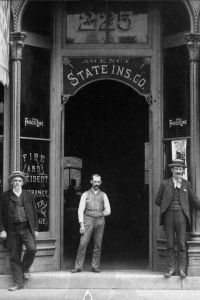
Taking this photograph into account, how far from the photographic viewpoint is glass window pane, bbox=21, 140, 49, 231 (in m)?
13.6

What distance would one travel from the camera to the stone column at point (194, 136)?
12945 mm

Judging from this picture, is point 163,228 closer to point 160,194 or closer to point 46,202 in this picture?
point 160,194

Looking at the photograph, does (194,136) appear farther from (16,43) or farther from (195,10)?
(16,43)

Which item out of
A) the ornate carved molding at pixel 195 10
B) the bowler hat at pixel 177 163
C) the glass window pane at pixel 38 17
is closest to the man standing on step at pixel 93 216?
the bowler hat at pixel 177 163

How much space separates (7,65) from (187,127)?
339 centimetres

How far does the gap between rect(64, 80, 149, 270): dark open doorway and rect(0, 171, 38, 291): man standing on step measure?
4542mm

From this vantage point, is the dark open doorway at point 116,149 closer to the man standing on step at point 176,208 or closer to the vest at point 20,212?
the man standing on step at point 176,208

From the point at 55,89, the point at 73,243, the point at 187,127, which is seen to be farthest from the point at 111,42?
the point at 73,243

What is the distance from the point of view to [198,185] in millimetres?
13102

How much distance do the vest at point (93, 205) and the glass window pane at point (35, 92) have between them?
1406 mm

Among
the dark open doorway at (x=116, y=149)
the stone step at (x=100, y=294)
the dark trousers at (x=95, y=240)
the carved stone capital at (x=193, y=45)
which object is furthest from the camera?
the dark open doorway at (x=116, y=149)

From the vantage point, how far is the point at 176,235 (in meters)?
12.8

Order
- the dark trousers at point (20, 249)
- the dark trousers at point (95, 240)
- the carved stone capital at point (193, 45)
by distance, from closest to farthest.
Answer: the dark trousers at point (20, 249)
the carved stone capital at point (193, 45)
the dark trousers at point (95, 240)

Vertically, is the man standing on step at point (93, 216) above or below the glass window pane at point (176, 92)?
below
